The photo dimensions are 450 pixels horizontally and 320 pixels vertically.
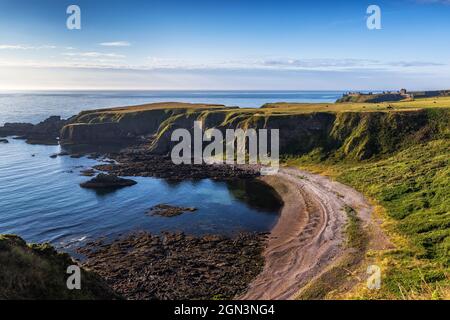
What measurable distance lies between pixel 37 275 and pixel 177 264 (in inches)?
866

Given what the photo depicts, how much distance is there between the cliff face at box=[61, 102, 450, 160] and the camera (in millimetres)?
78062

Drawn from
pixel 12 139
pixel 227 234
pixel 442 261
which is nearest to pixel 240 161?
pixel 227 234

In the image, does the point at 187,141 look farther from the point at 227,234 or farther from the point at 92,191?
the point at 227,234

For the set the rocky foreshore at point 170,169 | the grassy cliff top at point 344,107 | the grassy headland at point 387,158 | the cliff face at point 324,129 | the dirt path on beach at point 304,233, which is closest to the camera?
the grassy headland at point 387,158

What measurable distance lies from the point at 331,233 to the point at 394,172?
24.4 metres

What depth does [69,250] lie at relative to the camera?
4481 centimetres

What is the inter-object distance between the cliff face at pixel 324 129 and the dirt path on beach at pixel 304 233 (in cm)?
1552

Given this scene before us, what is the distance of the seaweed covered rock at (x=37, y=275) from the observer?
1903 centimetres

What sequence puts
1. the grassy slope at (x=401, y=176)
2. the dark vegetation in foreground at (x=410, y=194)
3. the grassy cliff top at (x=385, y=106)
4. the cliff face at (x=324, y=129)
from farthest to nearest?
the grassy cliff top at (x=385, y=106) < the cliff face at (x=324, y=129) < the grassy slope at (x=401, y=176) < the dark vegetation in foreground at (x=410, y=194)

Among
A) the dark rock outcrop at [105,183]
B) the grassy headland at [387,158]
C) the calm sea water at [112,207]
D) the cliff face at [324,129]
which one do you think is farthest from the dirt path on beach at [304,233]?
the dark rock outcrop at [105,183]

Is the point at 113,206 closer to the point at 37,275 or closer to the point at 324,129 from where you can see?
the point at 37,275

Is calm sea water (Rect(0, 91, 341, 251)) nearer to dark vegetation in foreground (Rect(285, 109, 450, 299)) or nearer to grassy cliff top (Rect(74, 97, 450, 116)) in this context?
dark vegetation in foreground (Rect(285, 109, 450, 299))

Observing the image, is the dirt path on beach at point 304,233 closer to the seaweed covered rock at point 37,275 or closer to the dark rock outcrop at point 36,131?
the seaweed covered rock at point 37,275

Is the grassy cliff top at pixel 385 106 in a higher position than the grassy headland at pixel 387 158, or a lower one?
higher
